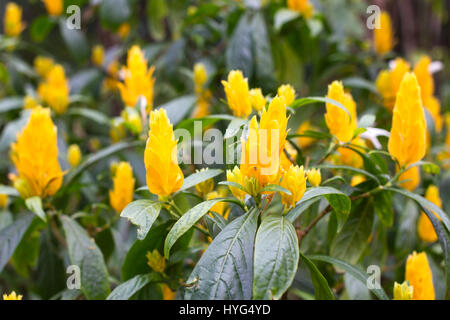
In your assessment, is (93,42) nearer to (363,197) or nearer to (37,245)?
(37,245)

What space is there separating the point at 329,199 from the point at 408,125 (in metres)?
0.23

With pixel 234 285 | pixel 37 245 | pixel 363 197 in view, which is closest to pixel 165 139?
pixel 234 285

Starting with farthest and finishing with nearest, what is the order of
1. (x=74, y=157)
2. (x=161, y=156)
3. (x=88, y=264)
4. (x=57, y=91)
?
(x=57, y=91) → (x=74, y=157) → (x=88, y=264) → (x=161, y=156)

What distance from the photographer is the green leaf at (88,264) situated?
3.33 feet

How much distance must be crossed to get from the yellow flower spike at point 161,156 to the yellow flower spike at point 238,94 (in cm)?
23

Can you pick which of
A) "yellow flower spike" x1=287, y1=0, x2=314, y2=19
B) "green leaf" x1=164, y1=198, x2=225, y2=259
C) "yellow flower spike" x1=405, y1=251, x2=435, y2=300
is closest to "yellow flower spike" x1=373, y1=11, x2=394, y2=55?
"yellow flower spike" x1=287, y1=0, x2=314, y2=19

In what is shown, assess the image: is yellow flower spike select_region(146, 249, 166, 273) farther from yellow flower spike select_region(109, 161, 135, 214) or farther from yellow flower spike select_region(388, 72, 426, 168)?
yellow flower spike select_region(388, 72, 426, 168)

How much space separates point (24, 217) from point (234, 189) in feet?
2.08

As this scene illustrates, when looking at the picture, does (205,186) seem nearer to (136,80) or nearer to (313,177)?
(313,177)

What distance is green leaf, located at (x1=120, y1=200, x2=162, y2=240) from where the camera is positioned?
775 mm

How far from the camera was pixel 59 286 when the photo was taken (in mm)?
1379

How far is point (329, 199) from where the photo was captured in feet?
2.83

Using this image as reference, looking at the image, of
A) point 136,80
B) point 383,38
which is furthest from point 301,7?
point 136,80

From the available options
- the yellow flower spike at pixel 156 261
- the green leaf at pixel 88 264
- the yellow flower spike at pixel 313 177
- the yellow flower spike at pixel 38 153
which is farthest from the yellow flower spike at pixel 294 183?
the yellow flower spike at pixel 38 153
